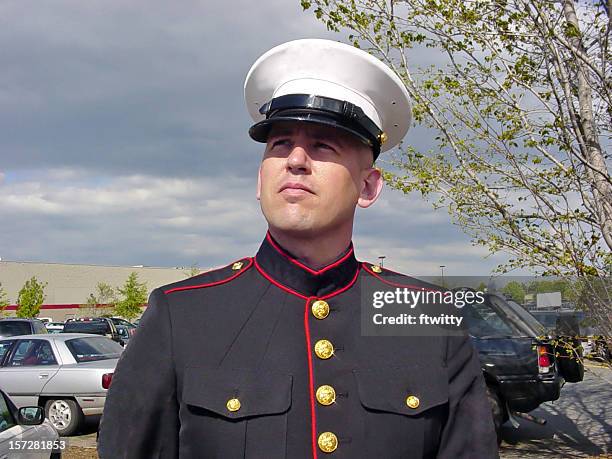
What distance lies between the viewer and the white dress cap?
1.84 m

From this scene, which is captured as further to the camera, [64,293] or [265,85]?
[64,293]

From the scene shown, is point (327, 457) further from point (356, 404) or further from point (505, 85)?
point (505, 85)

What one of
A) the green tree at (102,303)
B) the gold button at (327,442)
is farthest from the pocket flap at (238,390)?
the green tree at (102,303)

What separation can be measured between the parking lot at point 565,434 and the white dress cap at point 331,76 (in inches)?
239

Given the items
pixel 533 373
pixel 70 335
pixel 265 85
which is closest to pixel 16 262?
pixel 70 335

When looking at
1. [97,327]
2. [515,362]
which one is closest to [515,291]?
[515,362]

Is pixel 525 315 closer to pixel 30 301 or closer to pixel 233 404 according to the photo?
pixel 233 404

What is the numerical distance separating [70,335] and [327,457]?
934 cm

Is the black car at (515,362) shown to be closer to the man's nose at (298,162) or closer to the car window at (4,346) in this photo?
the car window at (4,346)

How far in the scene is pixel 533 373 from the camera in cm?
820

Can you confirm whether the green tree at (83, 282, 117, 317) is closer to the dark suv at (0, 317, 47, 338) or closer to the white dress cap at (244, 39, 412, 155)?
the dark suv at (0, 317, 47, 338)

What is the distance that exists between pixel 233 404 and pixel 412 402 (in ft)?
1.48

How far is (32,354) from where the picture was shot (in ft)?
31.8

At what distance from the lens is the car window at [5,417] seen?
15.8ft
